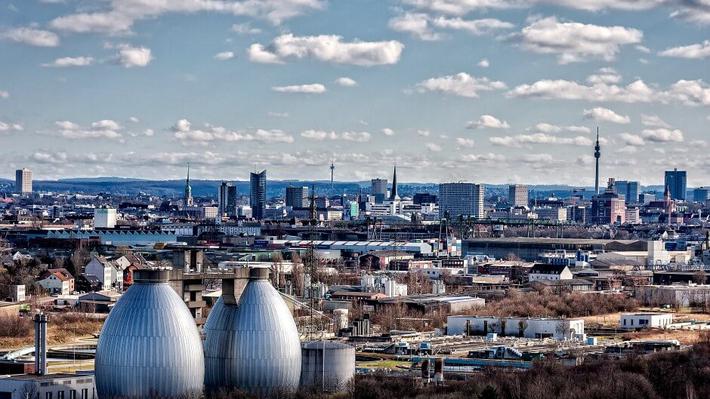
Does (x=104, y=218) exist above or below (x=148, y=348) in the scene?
above

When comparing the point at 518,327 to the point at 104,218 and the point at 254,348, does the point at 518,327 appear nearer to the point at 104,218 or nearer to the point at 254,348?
the point at 254,348

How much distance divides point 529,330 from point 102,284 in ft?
87.4

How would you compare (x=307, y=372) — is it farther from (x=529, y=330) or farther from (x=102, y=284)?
(x=102, y=284)

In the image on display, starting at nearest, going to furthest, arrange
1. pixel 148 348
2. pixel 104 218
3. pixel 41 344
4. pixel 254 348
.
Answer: pixel 148 348
pixel 254 348
pixel 41 344
pixel 104 218

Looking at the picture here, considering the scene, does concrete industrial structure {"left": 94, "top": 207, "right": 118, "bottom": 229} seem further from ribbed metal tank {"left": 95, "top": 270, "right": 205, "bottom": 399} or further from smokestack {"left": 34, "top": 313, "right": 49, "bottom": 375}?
ribbed metal tank {"left": 95, "top": 270, "right": 205, "bottom": 399}

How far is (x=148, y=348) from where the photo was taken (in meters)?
29.2

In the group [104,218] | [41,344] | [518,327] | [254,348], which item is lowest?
[518,327]

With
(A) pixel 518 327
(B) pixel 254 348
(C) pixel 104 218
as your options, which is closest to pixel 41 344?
(B) pixel 254 348

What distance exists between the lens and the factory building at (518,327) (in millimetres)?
52656

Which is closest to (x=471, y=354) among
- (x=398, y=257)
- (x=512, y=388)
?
(x=512, y=388)

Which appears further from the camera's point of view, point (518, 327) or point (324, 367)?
point (518, 327)

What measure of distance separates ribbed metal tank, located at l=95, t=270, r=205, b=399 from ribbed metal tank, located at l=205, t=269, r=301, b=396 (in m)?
0.95

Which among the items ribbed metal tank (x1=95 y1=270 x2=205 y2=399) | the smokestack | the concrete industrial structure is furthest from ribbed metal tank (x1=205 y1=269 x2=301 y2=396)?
the concrete industrial structure

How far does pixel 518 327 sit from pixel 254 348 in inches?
958
